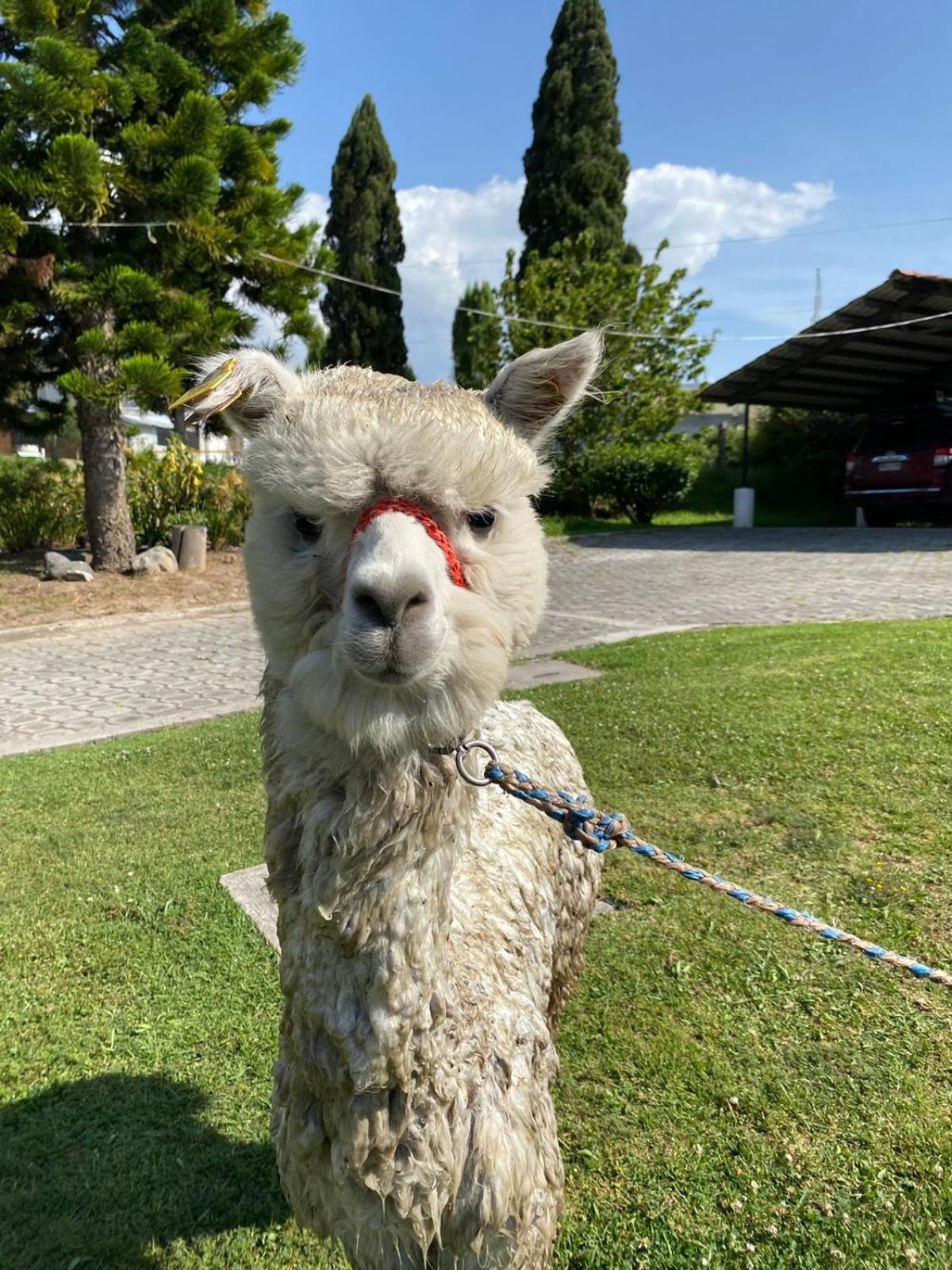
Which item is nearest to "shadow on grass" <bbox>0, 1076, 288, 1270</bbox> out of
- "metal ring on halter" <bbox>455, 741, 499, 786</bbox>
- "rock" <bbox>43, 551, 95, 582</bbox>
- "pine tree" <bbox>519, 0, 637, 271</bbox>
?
"metal ring on halter" <bbox>455, 741, 499, 786</bbox>

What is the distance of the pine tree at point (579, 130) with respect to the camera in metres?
24.7

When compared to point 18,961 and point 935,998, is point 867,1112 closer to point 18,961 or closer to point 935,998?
point 935,998

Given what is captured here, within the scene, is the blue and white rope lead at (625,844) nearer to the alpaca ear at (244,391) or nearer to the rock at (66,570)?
the alpaca ear at (244,391)

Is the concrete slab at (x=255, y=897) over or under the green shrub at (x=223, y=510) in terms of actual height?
under

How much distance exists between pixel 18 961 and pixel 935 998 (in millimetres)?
3600

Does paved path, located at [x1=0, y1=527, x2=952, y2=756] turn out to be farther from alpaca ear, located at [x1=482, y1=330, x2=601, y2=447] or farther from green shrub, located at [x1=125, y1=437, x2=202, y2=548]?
alpaca ear, located at [x1=482, y1=330, x2=601, y2=447]

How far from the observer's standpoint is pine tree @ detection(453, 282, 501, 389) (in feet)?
79.3

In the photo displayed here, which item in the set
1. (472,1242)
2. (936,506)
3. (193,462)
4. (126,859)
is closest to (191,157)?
(193,462)

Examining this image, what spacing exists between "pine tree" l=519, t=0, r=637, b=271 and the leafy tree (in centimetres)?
193

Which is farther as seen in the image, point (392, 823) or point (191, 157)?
point (191, 157)

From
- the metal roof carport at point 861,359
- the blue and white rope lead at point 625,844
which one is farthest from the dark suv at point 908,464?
the blue and white rope lead at point 625,844

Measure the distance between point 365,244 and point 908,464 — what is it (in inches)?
758

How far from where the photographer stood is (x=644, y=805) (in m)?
4.84

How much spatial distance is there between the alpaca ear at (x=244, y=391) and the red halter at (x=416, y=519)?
292mm
